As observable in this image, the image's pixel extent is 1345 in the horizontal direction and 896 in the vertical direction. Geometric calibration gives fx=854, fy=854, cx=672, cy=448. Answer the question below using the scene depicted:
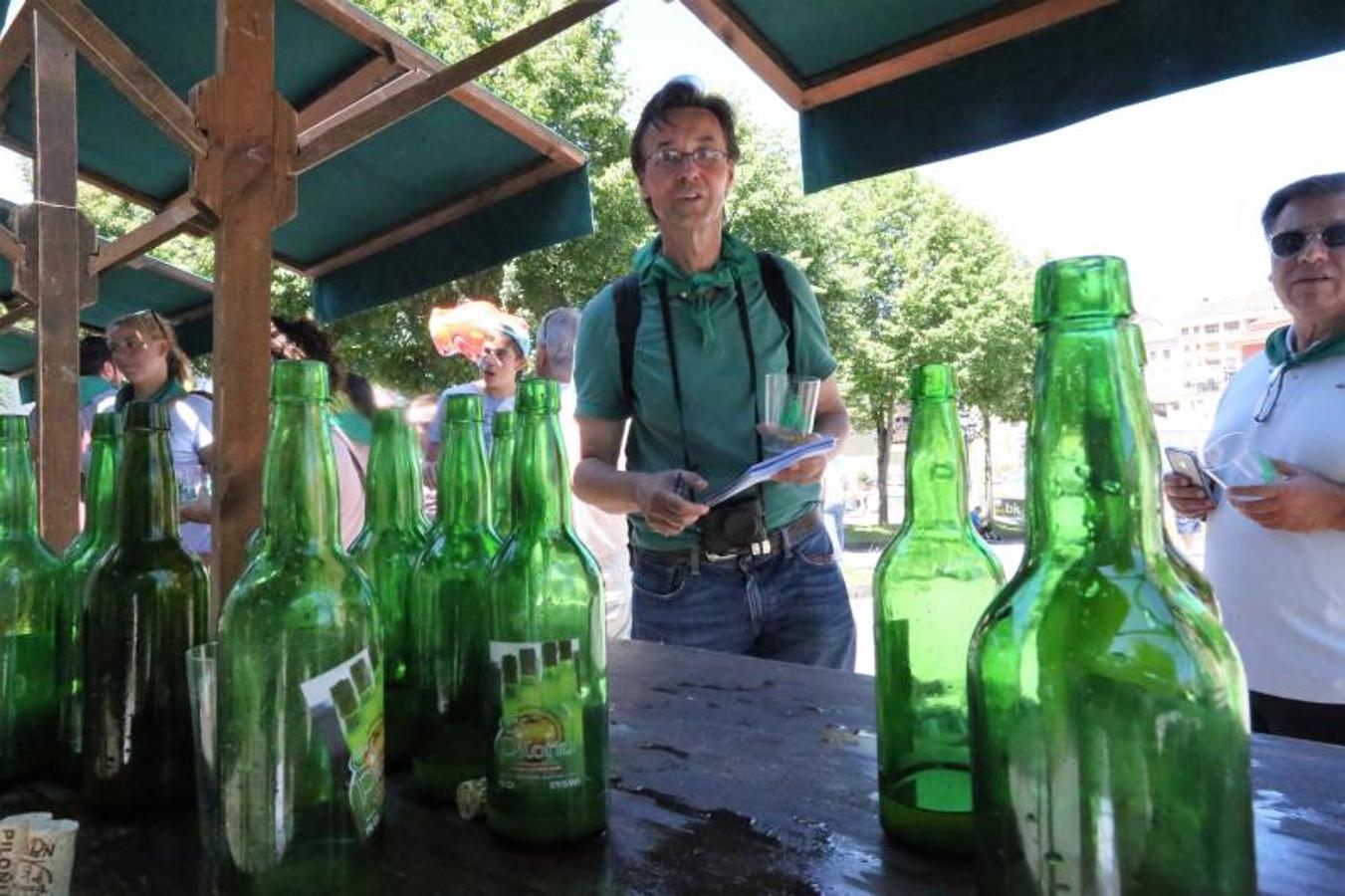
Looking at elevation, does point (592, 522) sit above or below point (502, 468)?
below

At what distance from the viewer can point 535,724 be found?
30.3 inches

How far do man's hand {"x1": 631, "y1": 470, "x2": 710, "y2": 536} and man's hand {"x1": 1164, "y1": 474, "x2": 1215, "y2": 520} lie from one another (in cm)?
146

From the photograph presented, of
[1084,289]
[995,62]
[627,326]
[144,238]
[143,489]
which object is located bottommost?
[143,489]

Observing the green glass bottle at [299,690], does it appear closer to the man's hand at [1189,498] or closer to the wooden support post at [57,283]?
the man's hand at [1189,498]

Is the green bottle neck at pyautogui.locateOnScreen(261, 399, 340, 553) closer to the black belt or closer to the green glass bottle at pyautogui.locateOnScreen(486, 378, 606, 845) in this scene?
the green glass bottle at pyautogui.locateOnScreen(486, 378, 606, 845)

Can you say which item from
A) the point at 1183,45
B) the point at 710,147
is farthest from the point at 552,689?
the point at 1183,45

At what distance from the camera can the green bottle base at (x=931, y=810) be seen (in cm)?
75

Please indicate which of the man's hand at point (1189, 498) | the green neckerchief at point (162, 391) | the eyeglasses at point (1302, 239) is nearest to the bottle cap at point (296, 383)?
the man's hand at point (1189, 498)

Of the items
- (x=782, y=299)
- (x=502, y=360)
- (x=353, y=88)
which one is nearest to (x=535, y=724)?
(x=782, y=299)

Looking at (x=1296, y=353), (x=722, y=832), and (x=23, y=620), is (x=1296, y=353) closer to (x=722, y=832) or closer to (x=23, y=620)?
(x=722, y=832)

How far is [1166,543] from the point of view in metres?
0.57

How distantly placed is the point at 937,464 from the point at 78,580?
95cm

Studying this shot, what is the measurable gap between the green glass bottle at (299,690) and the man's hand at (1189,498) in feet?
7.45

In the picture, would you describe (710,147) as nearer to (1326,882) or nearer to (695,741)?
(695,741)
